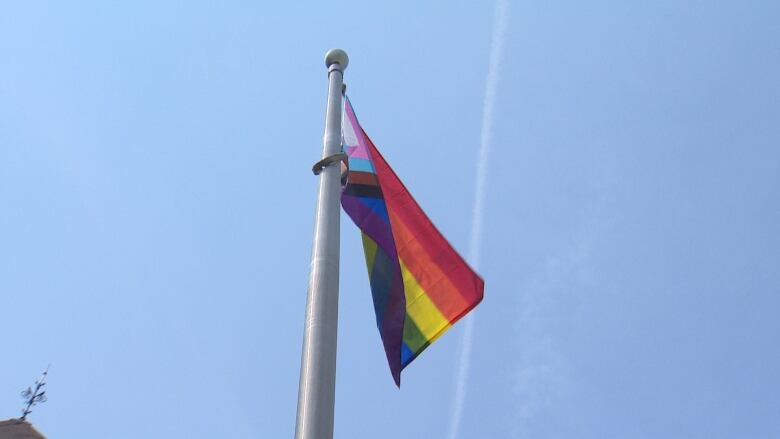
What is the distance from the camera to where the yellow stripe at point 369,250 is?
11258 mm

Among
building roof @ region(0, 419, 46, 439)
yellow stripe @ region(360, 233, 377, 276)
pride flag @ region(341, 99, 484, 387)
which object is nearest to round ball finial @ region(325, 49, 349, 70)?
pride flag @ region(341, 99, 484, 387)

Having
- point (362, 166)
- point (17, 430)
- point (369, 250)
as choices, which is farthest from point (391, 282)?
point (17, 430)

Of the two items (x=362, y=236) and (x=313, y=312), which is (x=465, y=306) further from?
(x=313, y=312)

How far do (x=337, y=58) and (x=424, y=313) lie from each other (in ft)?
14.7

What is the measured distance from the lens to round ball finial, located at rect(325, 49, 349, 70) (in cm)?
1245

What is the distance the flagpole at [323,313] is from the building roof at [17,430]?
20193 mm

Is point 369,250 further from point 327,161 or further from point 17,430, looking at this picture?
point 17,430

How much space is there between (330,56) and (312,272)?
4.85 m

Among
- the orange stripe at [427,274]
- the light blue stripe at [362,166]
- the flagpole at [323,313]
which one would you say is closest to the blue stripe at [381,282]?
the orange stripe at [427,274]

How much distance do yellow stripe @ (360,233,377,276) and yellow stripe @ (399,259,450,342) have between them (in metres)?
0.72

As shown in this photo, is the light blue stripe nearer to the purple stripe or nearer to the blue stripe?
the purple stripe

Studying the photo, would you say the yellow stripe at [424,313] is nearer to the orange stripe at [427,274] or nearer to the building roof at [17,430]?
the orange stripe at [427,274]

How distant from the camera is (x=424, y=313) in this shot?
37.5 feet

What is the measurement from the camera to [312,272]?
9.00 metres
